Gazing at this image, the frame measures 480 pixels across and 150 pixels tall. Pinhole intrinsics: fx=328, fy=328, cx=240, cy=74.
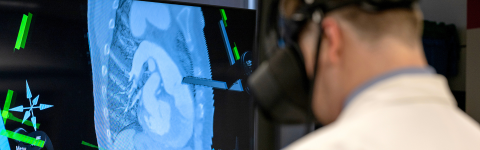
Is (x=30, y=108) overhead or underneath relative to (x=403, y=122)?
underneath

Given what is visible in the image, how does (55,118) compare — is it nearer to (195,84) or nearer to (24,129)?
(24,129)

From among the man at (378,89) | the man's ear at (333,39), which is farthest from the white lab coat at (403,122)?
the man's ear at (333,39)

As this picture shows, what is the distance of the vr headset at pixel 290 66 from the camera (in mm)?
601

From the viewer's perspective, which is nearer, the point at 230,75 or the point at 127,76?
the point at 127,76

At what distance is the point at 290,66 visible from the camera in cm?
76

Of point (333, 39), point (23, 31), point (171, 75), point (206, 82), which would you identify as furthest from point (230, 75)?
point (333, 39)

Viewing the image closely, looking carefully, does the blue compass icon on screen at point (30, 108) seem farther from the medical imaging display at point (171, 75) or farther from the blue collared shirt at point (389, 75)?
the blue collared shirt at point (389, 75)

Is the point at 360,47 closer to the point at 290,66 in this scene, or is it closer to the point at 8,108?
the point at 290,66

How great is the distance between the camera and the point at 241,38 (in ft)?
5.58

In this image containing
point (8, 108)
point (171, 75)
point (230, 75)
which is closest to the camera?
point (8, 108)

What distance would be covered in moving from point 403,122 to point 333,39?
21 centimetres

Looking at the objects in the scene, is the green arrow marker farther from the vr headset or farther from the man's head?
the man's head

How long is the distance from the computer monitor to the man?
953 mm

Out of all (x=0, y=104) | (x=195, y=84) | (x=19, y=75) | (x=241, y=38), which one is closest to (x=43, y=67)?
(x=19, y=75)
